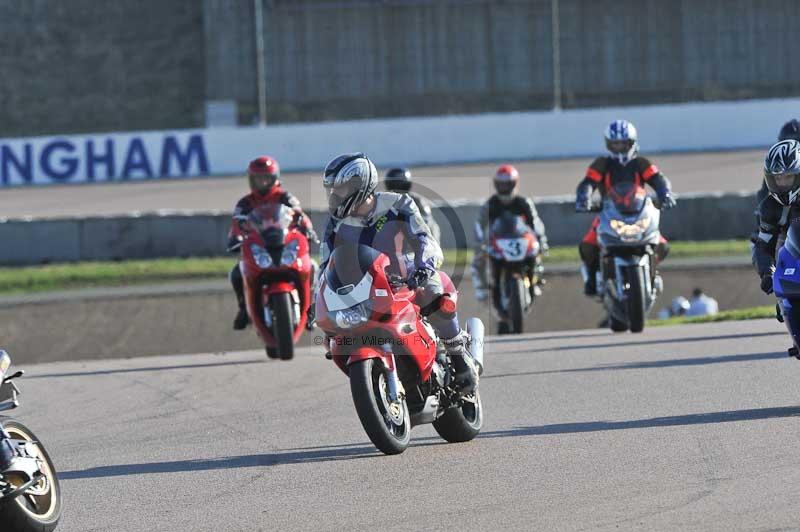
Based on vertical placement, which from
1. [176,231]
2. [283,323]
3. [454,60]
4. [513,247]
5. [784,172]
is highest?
[454,60]

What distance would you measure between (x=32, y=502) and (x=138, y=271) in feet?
61.8

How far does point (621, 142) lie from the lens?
14891 millimetres

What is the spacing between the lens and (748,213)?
26.3 meters

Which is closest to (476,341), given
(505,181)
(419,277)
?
(419,277)

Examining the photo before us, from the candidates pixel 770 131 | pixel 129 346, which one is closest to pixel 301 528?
pixel 129 346

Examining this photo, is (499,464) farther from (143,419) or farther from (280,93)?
(280,93)

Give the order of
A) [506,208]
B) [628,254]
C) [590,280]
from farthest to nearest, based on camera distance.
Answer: [506,208], [590,280], [628,254]

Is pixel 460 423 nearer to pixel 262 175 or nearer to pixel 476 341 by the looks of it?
pixel 476 341

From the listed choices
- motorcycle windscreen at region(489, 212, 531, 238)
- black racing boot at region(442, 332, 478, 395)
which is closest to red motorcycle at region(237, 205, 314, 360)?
motorcycle windscreen at region(489, 212, 531, 238)

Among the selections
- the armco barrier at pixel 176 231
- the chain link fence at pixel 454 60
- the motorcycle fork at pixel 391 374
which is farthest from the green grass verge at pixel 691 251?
the chain link fence at pixel 454 60

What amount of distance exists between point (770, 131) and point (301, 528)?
3155cm

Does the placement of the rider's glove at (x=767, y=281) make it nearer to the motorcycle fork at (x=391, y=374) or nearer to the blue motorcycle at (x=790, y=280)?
the blue motorcycle at (x=790, y=280)

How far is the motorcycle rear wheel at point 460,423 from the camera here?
8.46 m

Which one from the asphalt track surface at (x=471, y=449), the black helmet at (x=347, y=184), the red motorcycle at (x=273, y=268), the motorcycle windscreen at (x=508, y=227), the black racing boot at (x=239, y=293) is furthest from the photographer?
the motorcycle windscreen at (x=508, y=227)
